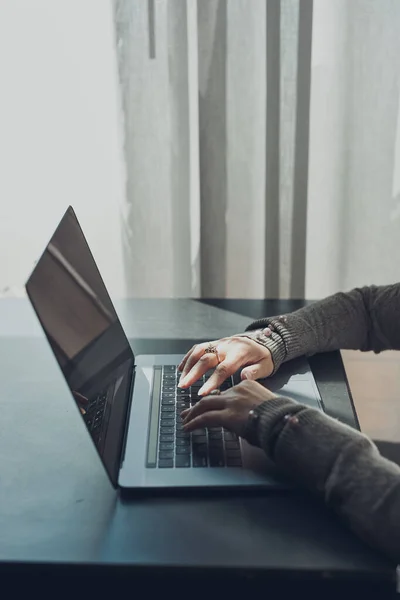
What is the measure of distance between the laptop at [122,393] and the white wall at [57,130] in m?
0.59

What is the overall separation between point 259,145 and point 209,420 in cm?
83

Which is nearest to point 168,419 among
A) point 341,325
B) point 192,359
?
point 192,359

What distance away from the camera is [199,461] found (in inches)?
31.3

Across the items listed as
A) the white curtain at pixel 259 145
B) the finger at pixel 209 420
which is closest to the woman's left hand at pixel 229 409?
the finger at pixel 209 420

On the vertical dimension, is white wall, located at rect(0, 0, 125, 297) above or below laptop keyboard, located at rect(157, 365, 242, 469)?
above

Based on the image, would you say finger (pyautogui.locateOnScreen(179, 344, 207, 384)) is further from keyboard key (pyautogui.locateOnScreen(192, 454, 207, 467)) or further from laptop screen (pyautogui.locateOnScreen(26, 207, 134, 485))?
keyboard key (pyautogui.locateOnScreen(192, 454, 207, 467))

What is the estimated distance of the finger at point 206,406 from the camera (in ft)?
2.77

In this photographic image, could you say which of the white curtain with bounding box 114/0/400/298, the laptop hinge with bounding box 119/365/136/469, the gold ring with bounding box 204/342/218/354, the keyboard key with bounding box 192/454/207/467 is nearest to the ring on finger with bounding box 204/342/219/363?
the gold ring with bounding box 204/342/218/354

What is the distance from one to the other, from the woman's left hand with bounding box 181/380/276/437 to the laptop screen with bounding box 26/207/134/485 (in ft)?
0.31

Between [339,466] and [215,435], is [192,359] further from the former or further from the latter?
[339,466]

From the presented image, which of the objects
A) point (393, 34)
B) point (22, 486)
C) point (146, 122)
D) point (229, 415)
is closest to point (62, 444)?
point (22, 486)

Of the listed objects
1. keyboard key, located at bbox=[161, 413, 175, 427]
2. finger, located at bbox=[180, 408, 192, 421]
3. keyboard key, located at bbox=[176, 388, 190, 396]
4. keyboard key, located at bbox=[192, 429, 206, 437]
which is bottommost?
keyboard key, located at bbox=[176, 388, 190, 396]

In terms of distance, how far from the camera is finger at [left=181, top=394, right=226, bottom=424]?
84 cm

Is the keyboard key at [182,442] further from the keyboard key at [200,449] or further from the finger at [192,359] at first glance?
the finger at [192,359]
